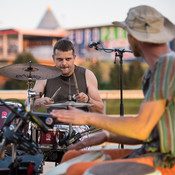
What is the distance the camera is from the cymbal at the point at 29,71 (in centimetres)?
363

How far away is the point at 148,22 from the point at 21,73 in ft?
7.10

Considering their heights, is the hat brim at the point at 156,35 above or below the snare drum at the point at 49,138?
above

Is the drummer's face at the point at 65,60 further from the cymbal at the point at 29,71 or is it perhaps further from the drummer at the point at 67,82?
the cymbal at the point at 29,71

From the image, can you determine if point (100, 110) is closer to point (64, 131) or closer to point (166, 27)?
point (64, 131)

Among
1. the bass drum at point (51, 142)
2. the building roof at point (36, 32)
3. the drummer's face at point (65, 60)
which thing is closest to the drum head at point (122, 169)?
the bass drum at point (51, 142)

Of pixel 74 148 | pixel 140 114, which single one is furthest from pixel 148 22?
pixel 74 148

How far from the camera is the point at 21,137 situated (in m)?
2.10

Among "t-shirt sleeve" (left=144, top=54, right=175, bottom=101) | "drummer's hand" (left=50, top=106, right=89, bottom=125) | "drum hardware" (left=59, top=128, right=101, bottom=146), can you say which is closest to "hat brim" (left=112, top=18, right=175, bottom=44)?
"t-shirt sleeve" (left=144, top=54, right=175, bottom=101)

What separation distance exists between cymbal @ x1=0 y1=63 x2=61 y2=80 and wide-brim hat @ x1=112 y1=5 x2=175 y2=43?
185 centimetres

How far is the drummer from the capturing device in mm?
4168

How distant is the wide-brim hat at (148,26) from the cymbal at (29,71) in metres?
1.85

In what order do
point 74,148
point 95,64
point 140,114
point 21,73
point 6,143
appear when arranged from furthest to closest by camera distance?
point 95,64
point 21,73
point 74,148
point 6,143
point 140,114

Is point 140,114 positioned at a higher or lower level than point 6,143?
higher

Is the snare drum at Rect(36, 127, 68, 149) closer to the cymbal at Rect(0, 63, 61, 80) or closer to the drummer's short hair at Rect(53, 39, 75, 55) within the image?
the cymbal at Rect(0, 63, 61, 80)
